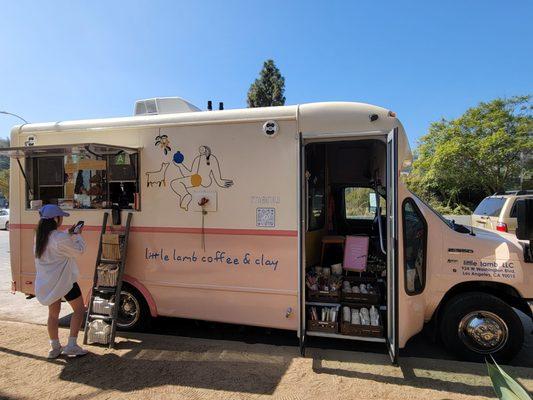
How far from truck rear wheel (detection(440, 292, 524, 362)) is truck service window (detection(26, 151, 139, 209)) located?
3857 millimetres

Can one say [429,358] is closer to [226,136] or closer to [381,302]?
[381,302]

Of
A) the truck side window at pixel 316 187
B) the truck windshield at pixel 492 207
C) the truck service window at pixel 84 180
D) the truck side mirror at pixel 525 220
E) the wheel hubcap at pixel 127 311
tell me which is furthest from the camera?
the truck windshield at pixel 492 207

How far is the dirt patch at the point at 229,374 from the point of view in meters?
3.68

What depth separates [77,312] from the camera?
4496mm

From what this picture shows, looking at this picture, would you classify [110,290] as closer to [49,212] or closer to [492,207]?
[49,212]

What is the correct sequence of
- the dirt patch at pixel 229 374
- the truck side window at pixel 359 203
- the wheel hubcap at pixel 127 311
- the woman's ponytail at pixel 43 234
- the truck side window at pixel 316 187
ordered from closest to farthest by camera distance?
the dirt patch at pixel 229 374, the woman's ponytail at pixel 43 234, the wheel hubcap at pixel 127 311, the truck side window at pixel 316 187, the truck side window at pixel 359 203

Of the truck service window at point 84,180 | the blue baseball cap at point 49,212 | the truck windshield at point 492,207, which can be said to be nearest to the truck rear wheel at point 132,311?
the truck service window at point 84,180

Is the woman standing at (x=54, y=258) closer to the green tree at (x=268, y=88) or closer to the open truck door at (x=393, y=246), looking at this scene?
the open truck door at (x=393, y=246)

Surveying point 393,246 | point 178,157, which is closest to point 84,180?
point 178,157

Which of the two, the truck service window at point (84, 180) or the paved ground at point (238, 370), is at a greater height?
the truck service window at point (84, 180)

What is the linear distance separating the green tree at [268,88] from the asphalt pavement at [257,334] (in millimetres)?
18438

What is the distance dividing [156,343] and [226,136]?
2597 mm

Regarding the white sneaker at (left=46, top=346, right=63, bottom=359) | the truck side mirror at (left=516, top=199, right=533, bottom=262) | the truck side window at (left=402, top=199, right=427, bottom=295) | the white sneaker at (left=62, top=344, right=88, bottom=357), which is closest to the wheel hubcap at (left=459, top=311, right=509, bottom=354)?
the truck side window at (left=402, top=199, right=427, bottom=295)

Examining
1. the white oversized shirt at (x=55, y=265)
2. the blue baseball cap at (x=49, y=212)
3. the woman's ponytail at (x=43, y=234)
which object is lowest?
the white oversized shirt at (x=55, y=265)
